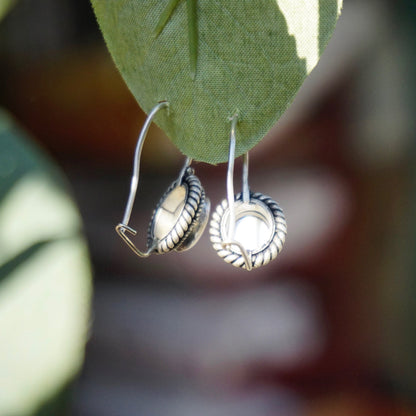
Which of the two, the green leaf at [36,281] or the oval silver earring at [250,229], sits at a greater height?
the green leaf at [36,281]

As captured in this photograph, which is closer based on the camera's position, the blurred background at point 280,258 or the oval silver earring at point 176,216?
the oval silver earring at point 176,216

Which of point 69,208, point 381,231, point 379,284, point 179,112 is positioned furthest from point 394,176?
point 179,112

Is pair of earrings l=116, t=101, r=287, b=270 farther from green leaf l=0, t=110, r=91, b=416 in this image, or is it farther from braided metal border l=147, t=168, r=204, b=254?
green leaf l=0, t=110, r=91, b=416

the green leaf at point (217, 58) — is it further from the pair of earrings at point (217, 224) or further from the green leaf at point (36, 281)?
the green leaf at point (36, 281)

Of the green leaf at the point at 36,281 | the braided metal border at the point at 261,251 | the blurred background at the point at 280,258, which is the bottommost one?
the braided metal border at the point at 261,251

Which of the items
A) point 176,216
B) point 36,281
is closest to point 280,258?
point 36,281

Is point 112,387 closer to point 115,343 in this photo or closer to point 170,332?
point 115,343

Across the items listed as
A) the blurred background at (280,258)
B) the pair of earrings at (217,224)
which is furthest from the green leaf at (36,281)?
the blurred background at (280,258)
